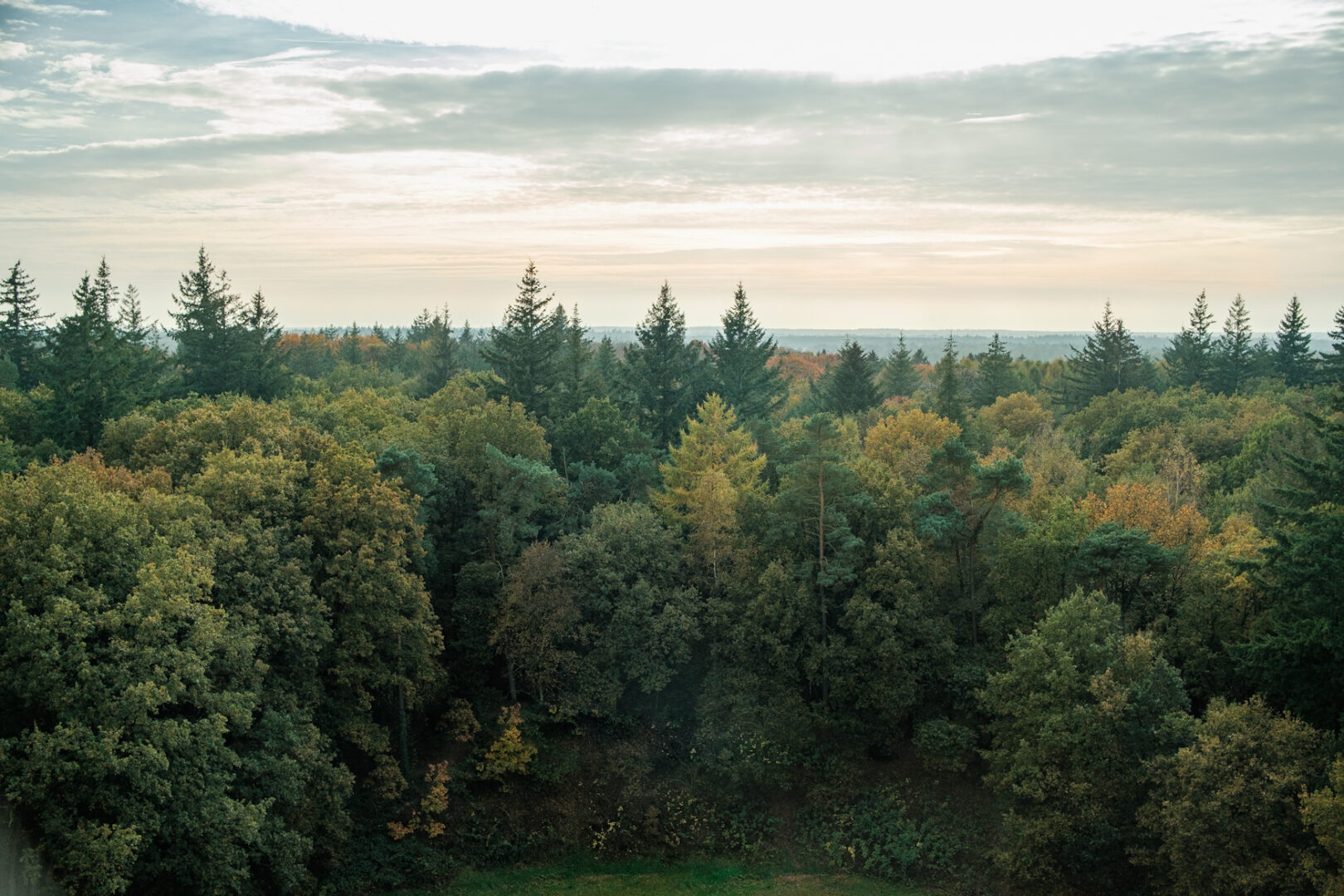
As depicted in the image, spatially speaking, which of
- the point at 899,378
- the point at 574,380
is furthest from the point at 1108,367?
the point at 574,380

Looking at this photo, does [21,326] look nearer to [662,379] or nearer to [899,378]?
[662,379]

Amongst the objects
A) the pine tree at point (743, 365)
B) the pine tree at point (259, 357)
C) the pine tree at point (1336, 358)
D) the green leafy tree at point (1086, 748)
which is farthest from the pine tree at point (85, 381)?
the pine tree at point (1336, 358)

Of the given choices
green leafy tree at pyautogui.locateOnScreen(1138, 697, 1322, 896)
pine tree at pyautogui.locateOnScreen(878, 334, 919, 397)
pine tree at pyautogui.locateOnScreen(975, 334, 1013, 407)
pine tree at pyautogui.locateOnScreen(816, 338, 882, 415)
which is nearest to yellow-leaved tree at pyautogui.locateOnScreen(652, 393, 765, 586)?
green leafy tree at pyautogui.locateOnScreen(1138, 697, 1322, 896)

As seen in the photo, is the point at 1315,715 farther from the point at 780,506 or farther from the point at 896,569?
the point at 780,506

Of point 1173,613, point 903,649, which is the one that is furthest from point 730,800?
point 1173,613

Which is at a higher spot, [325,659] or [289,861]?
[325,659]

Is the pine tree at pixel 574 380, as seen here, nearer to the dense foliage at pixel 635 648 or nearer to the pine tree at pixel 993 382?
the dense foliage at pixel 635 648
